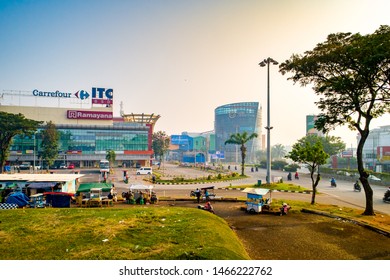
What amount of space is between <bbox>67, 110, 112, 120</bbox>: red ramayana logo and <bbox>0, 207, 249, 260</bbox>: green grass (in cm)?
7699

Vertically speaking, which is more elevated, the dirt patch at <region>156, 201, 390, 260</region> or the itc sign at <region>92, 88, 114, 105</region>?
the itc sign at <region>92, 88, 114, 105</region>

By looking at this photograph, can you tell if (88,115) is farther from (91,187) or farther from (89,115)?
(91,187)

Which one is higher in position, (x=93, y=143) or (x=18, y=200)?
(x=93, y=143)

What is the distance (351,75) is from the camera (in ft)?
70.4

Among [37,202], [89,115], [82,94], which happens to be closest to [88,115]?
[89,115]

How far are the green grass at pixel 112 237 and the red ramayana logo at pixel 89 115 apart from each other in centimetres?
7699

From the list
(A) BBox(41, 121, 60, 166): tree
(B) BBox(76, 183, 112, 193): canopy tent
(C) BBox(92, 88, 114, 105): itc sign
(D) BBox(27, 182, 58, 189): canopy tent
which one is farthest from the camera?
(C) BBox(92, 88, 114, 105): itc sign

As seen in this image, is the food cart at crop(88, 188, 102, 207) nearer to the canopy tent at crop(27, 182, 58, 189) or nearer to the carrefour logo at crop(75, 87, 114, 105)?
the canopy tent at crop(27, 182, 58, 189)

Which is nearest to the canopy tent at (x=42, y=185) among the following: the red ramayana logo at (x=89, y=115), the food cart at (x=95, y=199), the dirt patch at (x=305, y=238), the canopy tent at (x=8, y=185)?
the canopy tent at (x=8, y=185)

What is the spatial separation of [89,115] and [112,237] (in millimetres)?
85526

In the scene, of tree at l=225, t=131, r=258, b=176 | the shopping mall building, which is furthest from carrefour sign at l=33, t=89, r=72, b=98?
tree at l=225, t=131, r=258, b=176

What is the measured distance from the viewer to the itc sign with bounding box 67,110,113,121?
88.0 metres

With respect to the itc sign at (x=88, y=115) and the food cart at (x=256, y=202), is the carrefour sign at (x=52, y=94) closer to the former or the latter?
the itc sign at (x=88, y=115)
